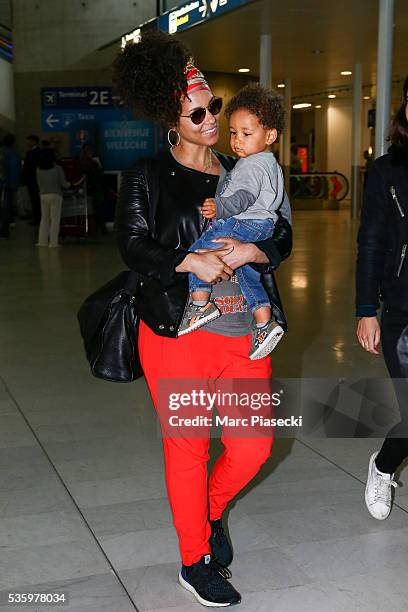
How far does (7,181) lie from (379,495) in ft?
45.3

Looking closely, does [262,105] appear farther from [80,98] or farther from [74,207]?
[80,98]

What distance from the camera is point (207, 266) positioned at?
2.48 meters

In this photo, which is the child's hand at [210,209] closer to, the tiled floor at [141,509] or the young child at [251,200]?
the young child at [251,200]

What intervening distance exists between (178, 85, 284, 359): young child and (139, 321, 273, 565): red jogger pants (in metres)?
0.06

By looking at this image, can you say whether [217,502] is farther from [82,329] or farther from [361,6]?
[361,6]

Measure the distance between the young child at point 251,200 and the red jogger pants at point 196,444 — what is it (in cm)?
6

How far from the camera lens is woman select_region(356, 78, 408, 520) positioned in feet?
9.53

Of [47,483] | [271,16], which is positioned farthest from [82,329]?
[271,16]

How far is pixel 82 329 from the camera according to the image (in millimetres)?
2887

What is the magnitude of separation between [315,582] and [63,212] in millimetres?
12855

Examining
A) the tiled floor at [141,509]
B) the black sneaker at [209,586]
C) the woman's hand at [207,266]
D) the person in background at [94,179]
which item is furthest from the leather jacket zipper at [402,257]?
the person in background at [94,179]

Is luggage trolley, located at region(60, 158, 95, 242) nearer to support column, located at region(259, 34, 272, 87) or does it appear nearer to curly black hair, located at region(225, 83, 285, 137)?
support column, located at region(259, 34, 272, 87)

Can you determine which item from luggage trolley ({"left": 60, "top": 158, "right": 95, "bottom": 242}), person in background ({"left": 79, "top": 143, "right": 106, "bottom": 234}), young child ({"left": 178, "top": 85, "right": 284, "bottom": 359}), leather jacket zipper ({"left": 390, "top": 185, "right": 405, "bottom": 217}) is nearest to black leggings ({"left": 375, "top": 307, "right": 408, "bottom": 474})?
leather jacket zipper ({"left": 390, "top": 185, "right": 405, "bottom": 217})

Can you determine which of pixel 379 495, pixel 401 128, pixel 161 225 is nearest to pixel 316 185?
pixel 379 495
